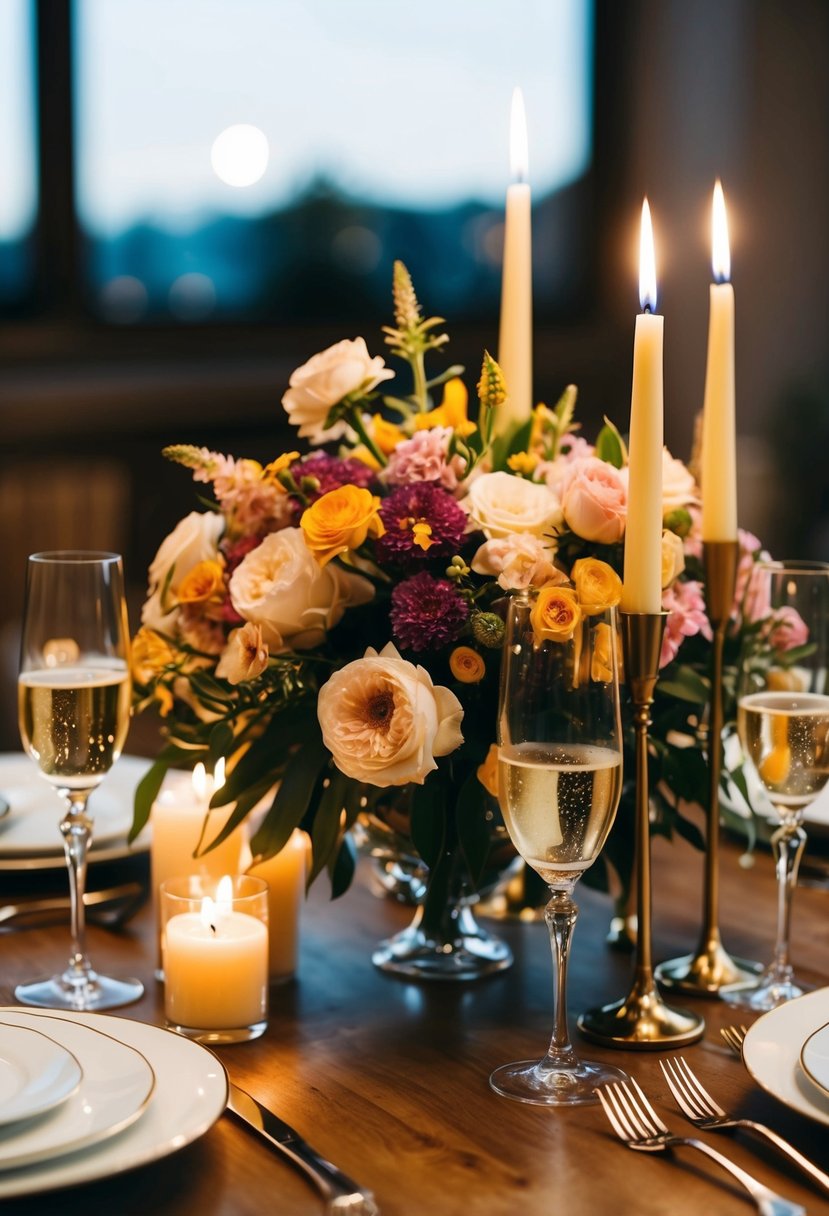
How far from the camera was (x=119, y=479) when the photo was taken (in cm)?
425

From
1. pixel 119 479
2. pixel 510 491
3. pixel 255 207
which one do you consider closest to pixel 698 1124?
pixel 510 491

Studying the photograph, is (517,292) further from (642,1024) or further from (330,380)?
(642,1024)

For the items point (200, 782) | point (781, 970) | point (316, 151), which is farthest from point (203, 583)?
point (316, 151)

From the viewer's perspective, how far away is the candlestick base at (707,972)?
1102mm

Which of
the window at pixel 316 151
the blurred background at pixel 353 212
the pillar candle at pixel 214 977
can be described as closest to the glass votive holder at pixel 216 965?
the pillar candle at pixel 214 977

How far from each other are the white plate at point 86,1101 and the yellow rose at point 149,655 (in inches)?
13.6

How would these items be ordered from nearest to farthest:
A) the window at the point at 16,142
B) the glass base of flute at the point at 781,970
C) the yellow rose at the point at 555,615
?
1. the yellow rose at the point at 555,615
2. the glass base of flute at the point at 781,970
3. the window at the point at 16,142

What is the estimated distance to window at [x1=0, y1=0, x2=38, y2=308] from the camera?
4.04 metres

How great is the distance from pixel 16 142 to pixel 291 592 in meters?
3.42

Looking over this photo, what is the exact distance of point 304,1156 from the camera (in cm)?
80

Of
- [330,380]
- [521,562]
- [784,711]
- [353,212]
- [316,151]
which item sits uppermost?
[316,151]

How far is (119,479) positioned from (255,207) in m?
1.02

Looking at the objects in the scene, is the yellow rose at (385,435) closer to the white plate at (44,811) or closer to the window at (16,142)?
the white plate at (44,811)

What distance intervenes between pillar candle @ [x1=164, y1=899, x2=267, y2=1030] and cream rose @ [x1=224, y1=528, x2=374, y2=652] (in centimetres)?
21
